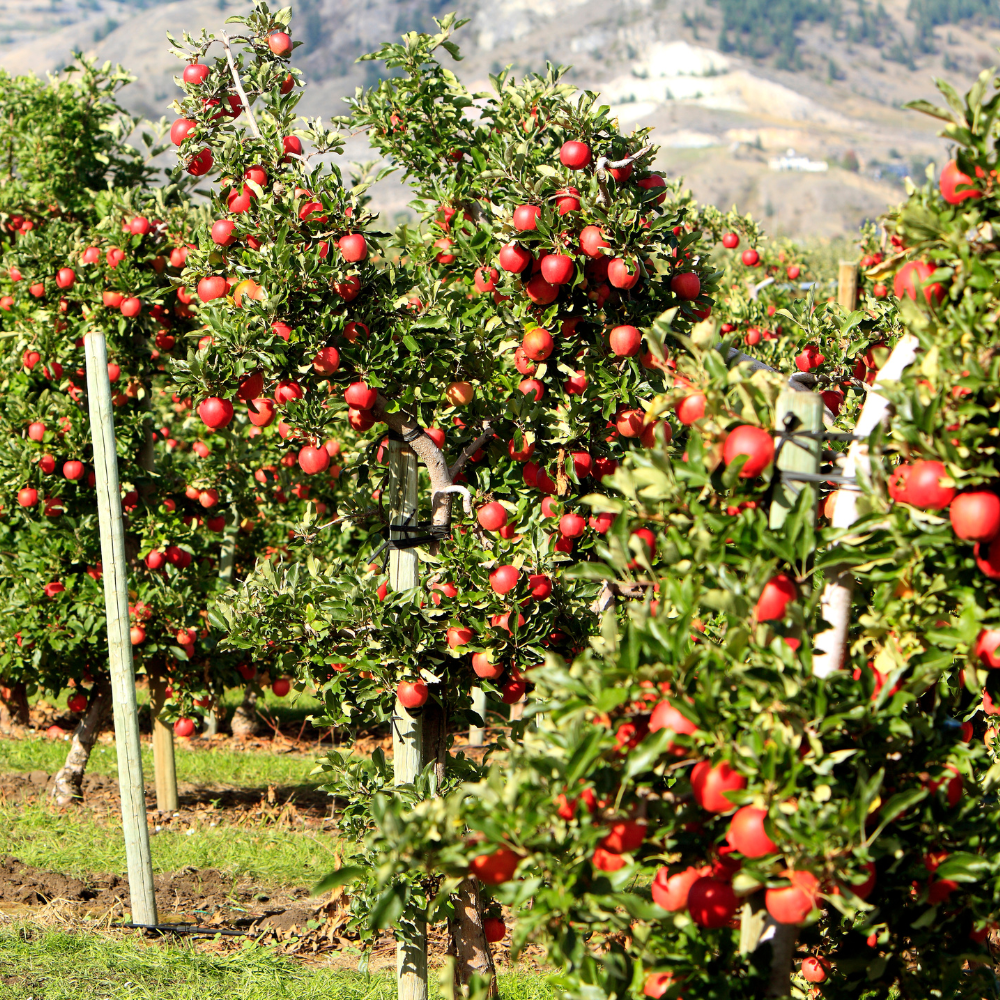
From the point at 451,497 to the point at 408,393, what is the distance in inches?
21.1

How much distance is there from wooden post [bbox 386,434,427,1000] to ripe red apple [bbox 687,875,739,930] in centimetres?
196

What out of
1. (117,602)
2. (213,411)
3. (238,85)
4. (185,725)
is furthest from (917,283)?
(185,725)

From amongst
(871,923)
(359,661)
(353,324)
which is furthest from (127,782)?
(871,923)

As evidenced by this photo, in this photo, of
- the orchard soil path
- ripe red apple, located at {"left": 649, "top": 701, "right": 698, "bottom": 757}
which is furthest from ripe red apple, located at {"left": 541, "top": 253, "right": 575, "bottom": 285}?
the orchard soil path

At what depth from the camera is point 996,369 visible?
2115 mm

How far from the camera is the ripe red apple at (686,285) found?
4.21m

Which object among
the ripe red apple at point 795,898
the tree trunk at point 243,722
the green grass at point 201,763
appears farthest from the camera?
the tree trunk at point 243,722

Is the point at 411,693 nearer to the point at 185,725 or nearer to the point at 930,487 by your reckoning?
the point at 930,487

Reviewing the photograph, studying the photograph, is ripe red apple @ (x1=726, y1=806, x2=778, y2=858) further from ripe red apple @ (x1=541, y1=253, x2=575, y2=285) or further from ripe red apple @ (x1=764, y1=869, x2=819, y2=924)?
ripe red apple @ (x1=541, y1=253, x2=575, y2=285)

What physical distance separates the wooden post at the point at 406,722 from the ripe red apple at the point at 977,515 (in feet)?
8.30

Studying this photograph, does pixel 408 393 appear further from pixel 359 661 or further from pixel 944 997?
pixel 944 997

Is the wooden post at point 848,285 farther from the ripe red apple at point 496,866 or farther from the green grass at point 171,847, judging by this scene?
the ripe red apple at point 496,866

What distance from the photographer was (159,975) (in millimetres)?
4930

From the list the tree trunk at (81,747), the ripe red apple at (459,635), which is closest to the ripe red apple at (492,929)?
the ripe red apple at (459,635)
